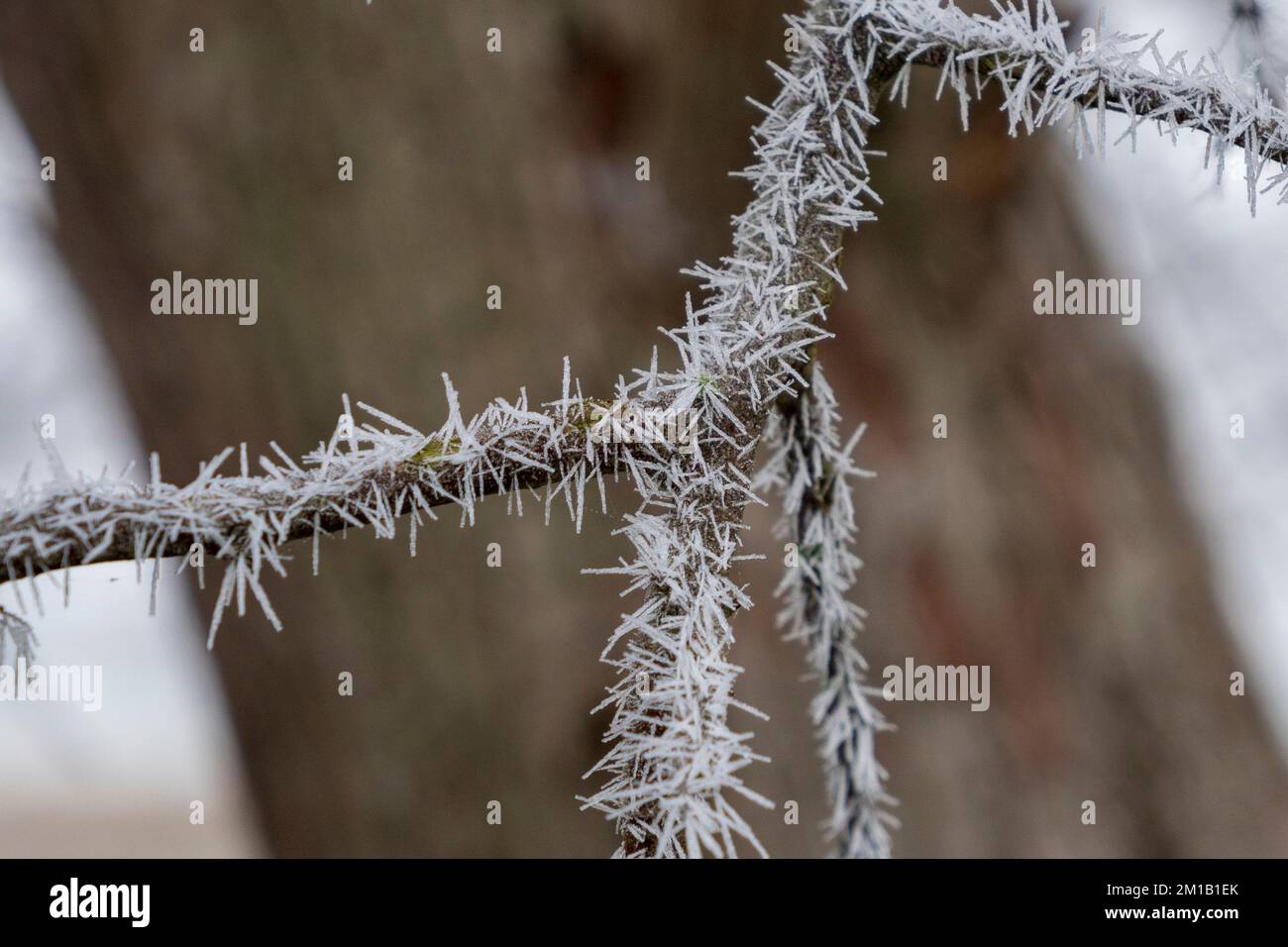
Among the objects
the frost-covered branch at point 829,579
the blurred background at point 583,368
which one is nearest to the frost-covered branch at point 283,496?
A: the frost-covered branch at point 829,579

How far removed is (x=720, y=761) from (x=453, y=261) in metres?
0.68

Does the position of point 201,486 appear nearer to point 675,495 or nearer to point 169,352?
point 675,495

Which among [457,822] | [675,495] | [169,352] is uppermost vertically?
[169,352]

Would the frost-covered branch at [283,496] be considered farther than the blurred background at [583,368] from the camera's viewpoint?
No

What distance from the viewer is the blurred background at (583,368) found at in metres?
0.76

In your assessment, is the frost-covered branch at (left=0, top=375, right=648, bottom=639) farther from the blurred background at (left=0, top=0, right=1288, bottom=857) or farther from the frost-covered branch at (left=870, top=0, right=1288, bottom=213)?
the blurred background at (left=0, top=0, right=1288, bottom=857)

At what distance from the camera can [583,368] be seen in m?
0.80

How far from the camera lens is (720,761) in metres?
0.16

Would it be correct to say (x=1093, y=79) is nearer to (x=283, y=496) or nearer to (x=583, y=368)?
(x=283, y=496)

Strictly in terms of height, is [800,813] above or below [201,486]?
below
